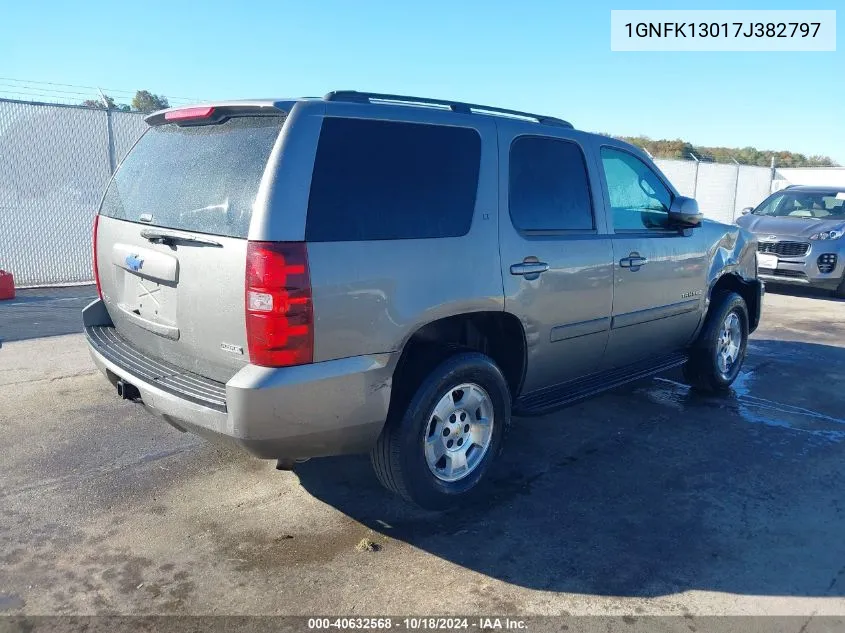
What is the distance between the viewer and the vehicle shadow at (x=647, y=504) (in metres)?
3.11

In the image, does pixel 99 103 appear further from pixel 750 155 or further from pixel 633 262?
pixel 750 155

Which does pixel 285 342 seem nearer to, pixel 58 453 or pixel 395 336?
pixel 395 336

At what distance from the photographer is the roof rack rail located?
3.27m

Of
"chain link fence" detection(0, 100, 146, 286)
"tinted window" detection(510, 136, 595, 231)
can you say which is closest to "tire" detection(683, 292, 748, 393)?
"tinted window" detection(510, 136, 595, 231)

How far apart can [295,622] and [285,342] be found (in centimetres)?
111

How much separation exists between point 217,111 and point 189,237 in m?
0.67

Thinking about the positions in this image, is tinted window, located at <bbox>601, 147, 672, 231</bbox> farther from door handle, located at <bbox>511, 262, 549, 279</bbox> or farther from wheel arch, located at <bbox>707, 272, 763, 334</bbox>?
wheel arch, located at <bbox>707, 272, 763, 334</bbox>

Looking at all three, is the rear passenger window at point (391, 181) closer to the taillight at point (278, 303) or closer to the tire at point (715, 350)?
the taillight at point (278, 303)

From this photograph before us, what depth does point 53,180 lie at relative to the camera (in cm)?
997

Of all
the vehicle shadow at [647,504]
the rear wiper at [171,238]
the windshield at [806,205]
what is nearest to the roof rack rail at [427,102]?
the rear wiper at [171,238]

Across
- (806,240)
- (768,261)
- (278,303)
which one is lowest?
(768,261)

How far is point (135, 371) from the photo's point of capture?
132 inches

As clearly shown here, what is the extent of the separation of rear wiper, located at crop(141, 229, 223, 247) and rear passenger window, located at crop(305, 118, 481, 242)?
0.48 meters

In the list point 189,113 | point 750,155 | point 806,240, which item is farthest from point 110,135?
point 750,155
